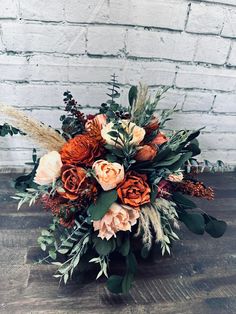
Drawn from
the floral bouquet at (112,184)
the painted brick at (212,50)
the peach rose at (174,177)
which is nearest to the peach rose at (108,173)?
the floral bouquet at (112,184)

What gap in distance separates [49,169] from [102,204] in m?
0.13

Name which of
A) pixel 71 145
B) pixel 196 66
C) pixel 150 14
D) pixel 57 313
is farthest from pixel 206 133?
pixel 57 313

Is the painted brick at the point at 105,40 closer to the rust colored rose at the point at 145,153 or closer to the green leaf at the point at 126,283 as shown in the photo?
the rust colored rose at the point at 145,153

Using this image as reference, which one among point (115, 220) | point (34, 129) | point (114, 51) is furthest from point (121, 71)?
point (115, 220)

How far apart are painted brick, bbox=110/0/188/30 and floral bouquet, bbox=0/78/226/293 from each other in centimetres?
25

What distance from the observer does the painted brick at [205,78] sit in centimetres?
93

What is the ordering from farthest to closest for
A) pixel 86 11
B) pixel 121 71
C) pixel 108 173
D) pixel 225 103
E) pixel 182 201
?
pixel 225 103, pixel 121 71, pixel 86 11, pixel 182 201, pixel 108 173

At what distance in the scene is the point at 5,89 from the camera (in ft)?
2.98

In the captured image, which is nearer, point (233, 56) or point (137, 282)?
point (137, 282)

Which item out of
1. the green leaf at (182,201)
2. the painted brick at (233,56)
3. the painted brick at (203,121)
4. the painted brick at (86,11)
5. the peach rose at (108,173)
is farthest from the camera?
the painted brick at (203,121)

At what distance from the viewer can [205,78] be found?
3.10ft

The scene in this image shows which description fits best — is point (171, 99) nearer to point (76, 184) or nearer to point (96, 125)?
point (96, 125)

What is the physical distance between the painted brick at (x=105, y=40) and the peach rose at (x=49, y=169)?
388 millimetres

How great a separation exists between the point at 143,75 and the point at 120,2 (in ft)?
0.70
